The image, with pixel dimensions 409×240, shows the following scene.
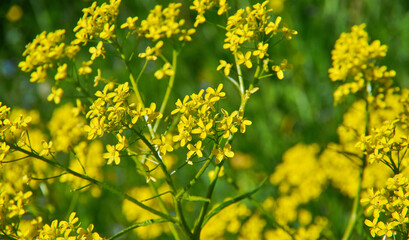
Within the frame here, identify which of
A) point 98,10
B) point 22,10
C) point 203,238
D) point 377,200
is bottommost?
point 203,238

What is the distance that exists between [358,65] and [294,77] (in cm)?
231

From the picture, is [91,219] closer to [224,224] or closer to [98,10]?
[224,224]

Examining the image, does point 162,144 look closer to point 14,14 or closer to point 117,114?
point 117,114

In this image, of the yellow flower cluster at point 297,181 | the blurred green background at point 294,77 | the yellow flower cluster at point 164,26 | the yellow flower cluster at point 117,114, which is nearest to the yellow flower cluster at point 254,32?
the yellow flower cluster at point 164,26

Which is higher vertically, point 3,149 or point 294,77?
point 3,149

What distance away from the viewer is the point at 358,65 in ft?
6.22

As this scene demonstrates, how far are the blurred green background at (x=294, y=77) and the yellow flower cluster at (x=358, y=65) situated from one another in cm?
167

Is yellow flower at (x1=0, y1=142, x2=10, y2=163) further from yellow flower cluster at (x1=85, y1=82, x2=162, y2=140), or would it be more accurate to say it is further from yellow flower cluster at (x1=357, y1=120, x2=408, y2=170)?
yellow flower cluster at (x1=357, y1=120, x2=408, y2=170)

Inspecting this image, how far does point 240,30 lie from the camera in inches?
61.6

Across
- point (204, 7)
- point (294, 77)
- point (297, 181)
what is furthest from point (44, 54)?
point (294, 77)

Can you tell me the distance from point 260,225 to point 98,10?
4.60 feet

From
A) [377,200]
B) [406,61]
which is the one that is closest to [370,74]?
[377,200]

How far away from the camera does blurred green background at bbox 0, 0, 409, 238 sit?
389 centimetres

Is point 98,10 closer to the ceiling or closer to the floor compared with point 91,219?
closer to the ceiling
